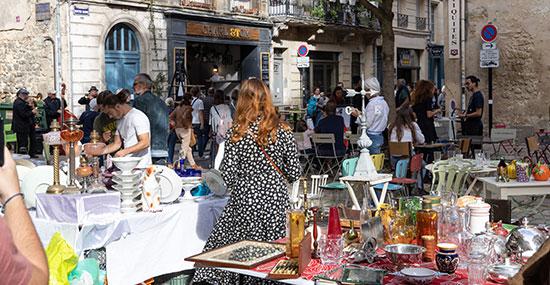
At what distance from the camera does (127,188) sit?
16.9 feet

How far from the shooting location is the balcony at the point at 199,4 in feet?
75.5

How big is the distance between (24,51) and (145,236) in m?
16.9

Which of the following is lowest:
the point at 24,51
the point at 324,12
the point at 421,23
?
the point at 24,51

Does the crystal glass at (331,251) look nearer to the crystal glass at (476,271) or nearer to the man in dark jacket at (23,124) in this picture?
the crystal glass at (476,271)

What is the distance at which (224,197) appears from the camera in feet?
19.5

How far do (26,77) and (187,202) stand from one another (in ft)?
53.5

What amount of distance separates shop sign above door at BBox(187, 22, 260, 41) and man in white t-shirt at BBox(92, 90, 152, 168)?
1675cm

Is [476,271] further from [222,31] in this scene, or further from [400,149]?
[222,31]

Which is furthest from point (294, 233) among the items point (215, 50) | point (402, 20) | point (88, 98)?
point (402, 20)

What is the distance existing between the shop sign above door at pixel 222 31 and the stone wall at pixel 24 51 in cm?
492

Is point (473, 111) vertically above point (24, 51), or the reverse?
point (24, 51)

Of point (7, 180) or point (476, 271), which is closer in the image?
point (7, 180)

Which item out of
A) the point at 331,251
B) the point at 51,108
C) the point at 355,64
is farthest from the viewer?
the point at 355,64

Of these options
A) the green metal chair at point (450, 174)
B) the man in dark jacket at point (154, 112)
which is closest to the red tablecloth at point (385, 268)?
the green metal chair at point (450, 174)
